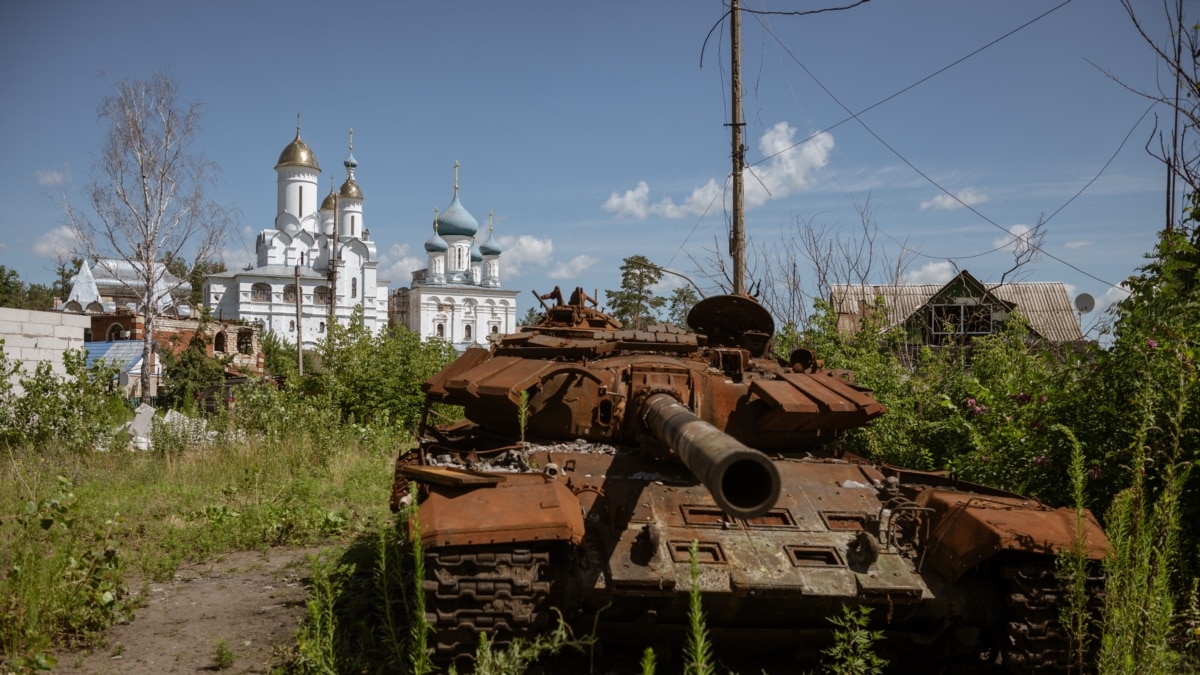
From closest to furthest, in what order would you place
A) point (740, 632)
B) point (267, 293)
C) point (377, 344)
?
point (740, 632) → point (377, 344) → point (267, 293)

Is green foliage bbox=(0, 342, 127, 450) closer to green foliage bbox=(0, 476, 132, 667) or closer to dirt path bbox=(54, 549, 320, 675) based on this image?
dirt path bbox=(54, 549, 320, 675)

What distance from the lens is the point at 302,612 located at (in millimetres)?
7695

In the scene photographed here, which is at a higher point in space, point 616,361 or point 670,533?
point 616,361

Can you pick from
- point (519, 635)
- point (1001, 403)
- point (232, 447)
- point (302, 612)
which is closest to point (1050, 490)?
point (1001, 403)

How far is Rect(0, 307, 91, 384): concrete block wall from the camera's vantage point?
15414 millimetres

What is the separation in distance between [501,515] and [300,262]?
220 ft

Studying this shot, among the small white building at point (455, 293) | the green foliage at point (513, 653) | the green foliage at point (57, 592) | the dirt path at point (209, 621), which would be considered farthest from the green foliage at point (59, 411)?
the small white building at point (455, 293)

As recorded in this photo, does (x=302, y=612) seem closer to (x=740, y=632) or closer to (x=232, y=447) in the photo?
(x=740, y=632)


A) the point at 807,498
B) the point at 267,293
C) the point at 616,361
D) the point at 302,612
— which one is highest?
the point at 267,293

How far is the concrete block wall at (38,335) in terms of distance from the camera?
15.4 m

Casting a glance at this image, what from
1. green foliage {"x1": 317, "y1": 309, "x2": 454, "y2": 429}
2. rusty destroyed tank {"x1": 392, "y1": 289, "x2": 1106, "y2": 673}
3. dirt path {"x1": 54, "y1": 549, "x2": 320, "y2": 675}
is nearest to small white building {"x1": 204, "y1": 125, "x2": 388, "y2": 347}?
green foliage {"x1": 317, "y1": 309, "x2": 454, "y2": 429}

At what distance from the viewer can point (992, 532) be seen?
5535 millimetres

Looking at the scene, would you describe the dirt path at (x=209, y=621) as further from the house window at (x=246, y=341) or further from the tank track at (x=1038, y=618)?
the house window at (x=246, y=341)

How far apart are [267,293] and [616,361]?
6527cm
